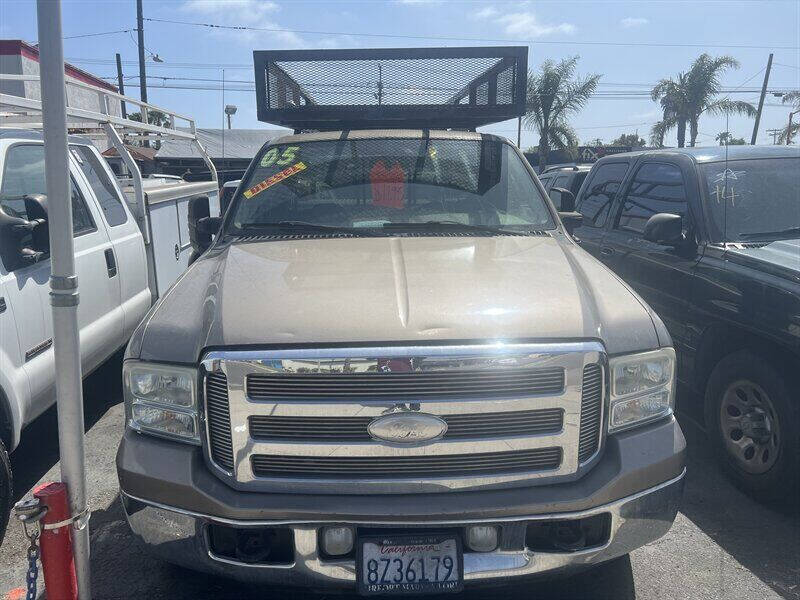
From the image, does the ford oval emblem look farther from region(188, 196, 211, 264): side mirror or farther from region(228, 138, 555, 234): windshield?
region(188, 196, 211, 264): side mirror

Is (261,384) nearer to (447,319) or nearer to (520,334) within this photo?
(447,319)

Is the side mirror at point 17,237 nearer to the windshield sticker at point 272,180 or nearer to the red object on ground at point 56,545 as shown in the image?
the windshield sticker at point 272,180

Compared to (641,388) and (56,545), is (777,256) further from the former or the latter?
(56,545)

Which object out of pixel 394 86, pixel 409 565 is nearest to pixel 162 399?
pixel 409 565

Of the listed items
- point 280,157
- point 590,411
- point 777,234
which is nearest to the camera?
point 590,411

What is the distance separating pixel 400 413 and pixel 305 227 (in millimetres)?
1606

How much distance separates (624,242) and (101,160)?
4.03m

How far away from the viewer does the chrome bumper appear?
2.33 m

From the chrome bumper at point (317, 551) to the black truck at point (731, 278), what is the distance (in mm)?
1454

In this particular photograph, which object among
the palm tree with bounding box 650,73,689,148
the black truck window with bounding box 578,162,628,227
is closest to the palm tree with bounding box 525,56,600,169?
the palm tree with bounding box 650,73,689,148

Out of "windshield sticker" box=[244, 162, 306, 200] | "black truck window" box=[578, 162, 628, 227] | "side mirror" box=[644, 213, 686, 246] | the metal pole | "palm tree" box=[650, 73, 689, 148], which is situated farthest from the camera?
"palm tree" box=[650, 73, 689, 148]

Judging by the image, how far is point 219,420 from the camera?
2.39 metres

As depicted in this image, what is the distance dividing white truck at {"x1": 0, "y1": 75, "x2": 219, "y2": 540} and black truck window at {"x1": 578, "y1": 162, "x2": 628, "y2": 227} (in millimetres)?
3136

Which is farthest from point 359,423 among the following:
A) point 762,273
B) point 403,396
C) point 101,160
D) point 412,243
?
point 101,160
